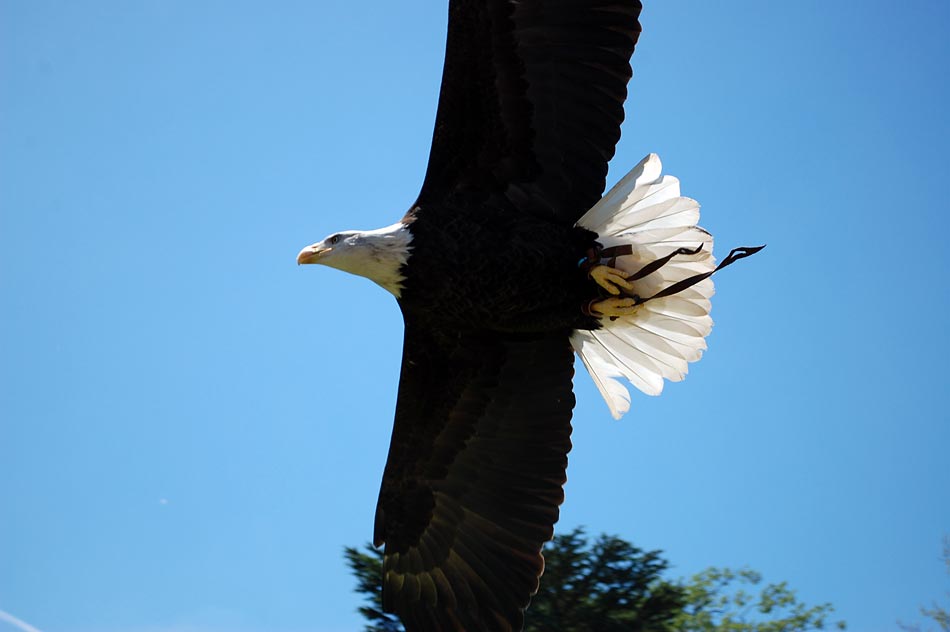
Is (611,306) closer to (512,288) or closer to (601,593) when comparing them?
(512,288)

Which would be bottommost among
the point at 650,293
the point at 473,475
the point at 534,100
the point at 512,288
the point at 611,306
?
the point at 473,475

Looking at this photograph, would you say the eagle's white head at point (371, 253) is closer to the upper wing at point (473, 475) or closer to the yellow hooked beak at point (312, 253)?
the yellow hooked beak at point (312, 253)

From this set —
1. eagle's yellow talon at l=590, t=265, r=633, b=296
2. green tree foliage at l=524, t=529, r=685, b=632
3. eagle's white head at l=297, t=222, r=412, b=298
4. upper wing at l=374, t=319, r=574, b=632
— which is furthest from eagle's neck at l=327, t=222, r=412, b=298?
green tree foliage at l=524, t=529, r=685, b=632

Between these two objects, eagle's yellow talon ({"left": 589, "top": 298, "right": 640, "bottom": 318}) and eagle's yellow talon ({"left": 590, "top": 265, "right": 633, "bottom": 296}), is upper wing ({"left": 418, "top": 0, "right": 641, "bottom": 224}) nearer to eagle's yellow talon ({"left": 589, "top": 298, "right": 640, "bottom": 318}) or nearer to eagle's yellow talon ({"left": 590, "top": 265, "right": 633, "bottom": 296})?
eagle's yellow talon ({"left": 590, "top": 265, "right": 633, "bottom": 296})

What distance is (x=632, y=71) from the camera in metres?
5.30

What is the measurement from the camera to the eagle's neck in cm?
527

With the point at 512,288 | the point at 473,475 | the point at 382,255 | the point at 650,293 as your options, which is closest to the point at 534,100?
the point at 512,288

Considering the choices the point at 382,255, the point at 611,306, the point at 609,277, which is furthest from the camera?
the point at 611,306

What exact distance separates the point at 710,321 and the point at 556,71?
145 centimetres

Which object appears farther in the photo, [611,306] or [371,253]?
[611,306]

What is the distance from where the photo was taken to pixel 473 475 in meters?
6.02

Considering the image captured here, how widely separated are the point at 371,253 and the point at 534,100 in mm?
985

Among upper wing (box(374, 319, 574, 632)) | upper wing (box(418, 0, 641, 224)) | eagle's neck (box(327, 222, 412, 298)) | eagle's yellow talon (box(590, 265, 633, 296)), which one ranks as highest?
upper wing (box(418, 0, 641, 224))

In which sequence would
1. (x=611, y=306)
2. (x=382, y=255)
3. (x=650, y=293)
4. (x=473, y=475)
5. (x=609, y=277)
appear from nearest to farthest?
(x=382, y=255)
(x=609, y=277)
(x=611, y=306)
(x=650, y=293)
(x=473, y=475)
